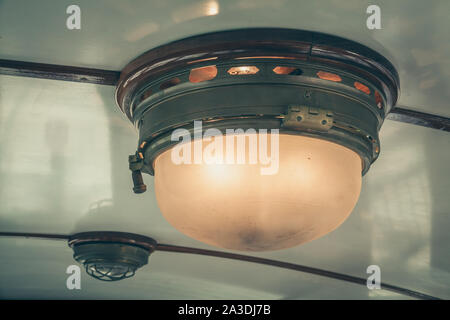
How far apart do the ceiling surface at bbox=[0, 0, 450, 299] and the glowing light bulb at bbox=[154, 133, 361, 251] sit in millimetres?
298

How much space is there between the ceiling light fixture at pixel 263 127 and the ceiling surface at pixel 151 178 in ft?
0.18

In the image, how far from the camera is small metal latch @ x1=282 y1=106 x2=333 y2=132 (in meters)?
1.23

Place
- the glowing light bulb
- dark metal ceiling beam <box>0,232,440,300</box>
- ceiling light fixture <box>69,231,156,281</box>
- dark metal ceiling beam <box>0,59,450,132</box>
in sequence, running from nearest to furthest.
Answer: the glowing light bulb < dark metal ceiling beam <box>0,59,450,132</box> < ceiling light fixture <box>69,231,156,281</box> < dark metal ceiling beam <box>0,232,440,300</box>

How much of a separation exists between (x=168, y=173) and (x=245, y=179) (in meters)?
0.21

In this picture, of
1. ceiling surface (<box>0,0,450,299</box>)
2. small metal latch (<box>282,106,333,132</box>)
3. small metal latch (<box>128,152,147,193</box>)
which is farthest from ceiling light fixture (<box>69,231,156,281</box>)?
small metal latch (<box>282,106,333,132</box>)

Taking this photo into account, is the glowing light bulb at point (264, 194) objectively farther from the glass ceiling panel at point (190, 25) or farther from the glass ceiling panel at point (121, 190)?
the glass ceiling panel at point (121, 190)

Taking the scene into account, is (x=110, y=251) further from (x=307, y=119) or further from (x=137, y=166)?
(x=307, y=119)

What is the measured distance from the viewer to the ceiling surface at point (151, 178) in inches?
49.7

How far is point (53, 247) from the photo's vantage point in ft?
8.64

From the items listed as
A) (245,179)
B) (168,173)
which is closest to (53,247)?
(168,173)

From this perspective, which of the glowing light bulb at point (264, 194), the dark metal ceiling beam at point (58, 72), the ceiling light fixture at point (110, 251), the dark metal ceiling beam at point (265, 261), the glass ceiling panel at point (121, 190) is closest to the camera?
the glowing light bulb at point (264, 194)

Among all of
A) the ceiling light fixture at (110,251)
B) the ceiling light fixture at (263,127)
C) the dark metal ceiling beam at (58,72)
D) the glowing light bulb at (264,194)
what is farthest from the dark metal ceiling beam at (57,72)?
the ceiling light fixture at (110,251)

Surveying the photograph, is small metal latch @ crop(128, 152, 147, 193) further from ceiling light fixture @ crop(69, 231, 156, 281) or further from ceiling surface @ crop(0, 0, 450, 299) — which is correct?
ceiling light fixture @ crop(69, 231, 156, 281)

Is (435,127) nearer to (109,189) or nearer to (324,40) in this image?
(324,40)
